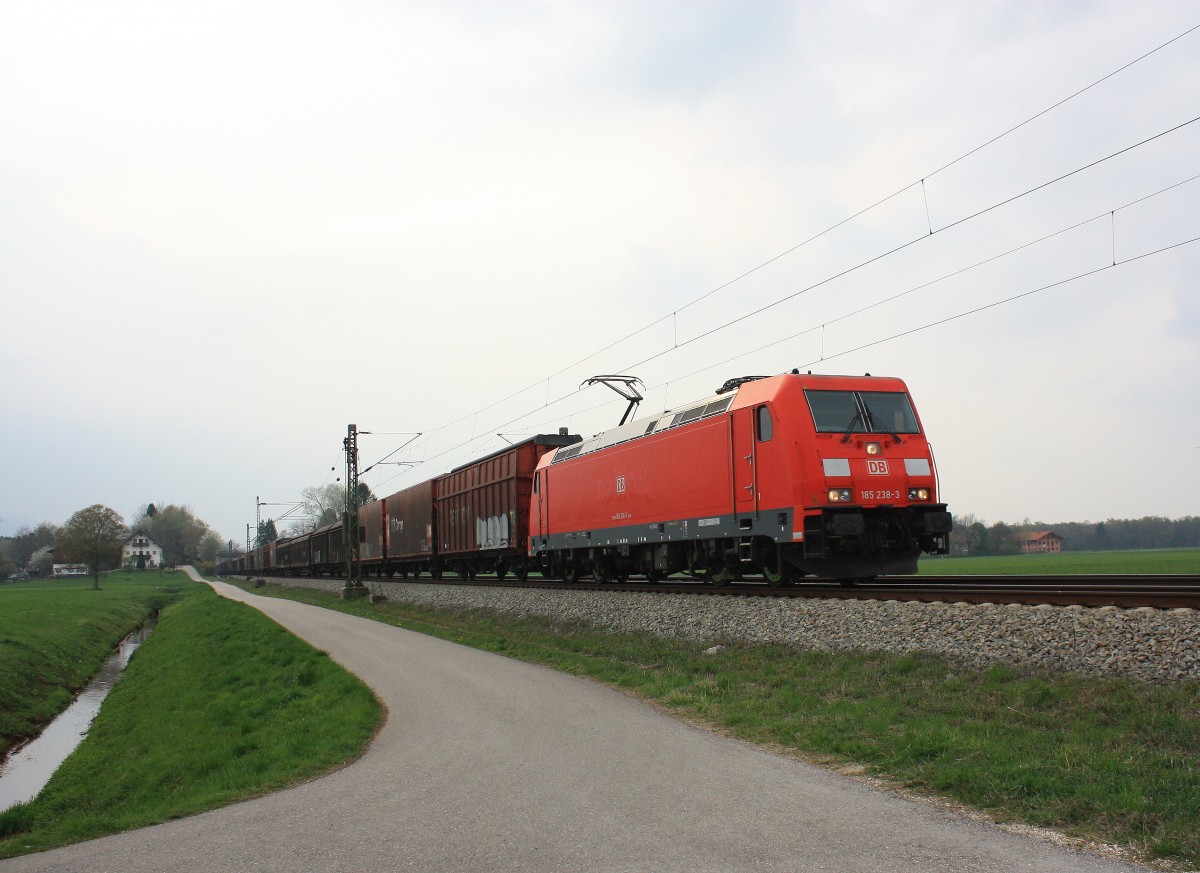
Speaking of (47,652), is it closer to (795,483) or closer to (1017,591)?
(795,483)

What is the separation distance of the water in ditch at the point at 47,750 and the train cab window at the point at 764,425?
12296 mm

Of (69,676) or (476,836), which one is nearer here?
(476,836)

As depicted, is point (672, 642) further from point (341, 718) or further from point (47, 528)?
point (47, 528)

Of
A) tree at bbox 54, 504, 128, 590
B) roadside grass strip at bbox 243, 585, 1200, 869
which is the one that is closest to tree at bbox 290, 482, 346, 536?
tree at bbox 54, 504, 128, 590

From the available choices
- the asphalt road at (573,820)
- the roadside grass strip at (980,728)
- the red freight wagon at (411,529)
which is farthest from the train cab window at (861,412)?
the red freight wagon at (411,529)

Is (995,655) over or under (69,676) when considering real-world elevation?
over

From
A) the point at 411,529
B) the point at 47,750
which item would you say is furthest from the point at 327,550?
the point at 47,750

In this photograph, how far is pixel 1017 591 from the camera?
467 inches

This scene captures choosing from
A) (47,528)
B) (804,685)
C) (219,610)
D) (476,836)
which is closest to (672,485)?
(804,685)

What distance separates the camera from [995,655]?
10.0m

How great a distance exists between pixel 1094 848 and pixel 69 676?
88.2 feet

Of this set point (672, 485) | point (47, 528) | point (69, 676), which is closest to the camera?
point (672, 485)

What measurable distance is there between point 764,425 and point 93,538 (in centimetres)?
6788

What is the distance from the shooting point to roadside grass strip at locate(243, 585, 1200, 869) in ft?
19.7
